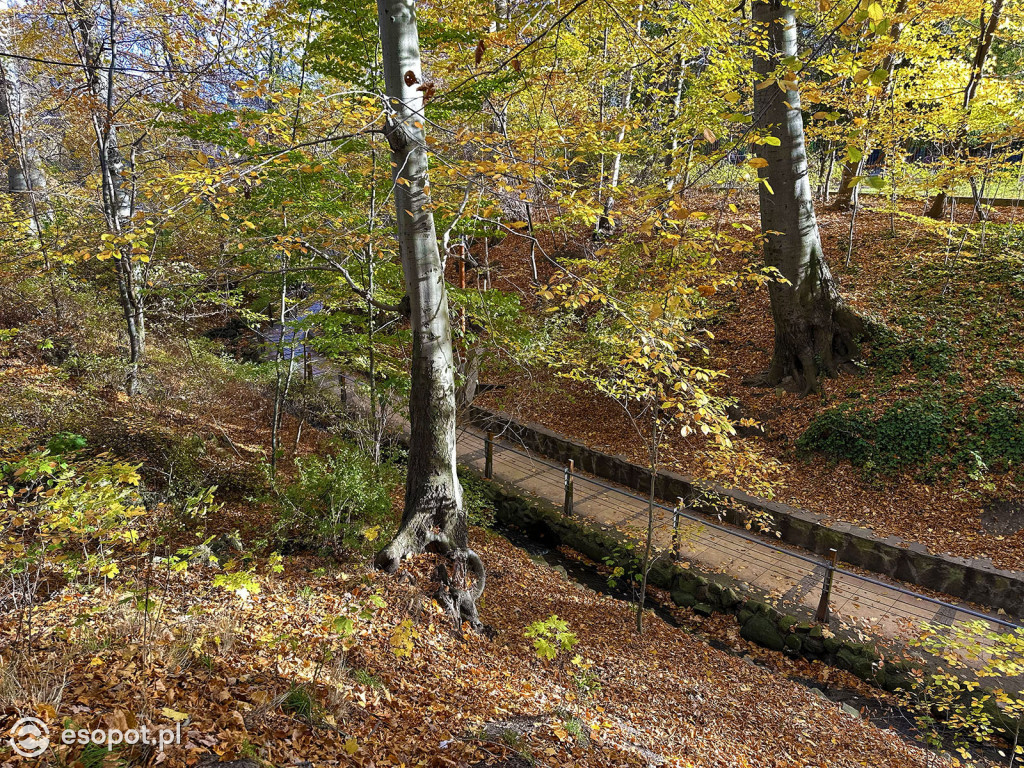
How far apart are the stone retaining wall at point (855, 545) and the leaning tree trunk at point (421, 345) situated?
3.52 meters

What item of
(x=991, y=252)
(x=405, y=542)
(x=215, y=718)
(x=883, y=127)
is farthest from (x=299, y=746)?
(x=991, y=252)

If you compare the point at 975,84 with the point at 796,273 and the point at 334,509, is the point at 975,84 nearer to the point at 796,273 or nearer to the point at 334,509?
the point at 796,273

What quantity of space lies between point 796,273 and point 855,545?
17.0 ft

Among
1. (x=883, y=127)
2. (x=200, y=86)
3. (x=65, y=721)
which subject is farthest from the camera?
(x=883, y=127)

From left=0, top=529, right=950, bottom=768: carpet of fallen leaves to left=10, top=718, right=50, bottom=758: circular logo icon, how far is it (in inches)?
1.8

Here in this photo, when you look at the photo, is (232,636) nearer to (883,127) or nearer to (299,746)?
(299,746)

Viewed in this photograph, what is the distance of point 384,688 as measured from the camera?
11.8 ft

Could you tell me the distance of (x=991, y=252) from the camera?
11.5 meters

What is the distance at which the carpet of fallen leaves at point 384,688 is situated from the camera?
2674 mm

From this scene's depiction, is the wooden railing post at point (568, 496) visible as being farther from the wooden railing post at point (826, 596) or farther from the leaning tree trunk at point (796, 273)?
the leaning tree trunk at point (796, 273)

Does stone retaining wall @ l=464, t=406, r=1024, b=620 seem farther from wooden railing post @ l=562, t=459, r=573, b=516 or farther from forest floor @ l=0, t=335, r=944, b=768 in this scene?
forest floor @ l=0, t=335, r=944, b=768

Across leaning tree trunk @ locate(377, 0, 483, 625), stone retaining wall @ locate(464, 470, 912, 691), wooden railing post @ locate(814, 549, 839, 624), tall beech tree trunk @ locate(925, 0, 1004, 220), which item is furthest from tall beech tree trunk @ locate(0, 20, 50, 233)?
tall beech tree trunk @ locate(925, 0, 1004, 220)

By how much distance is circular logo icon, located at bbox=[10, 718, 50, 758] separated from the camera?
7.14 feet

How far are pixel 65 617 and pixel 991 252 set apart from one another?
16237 millimetres
